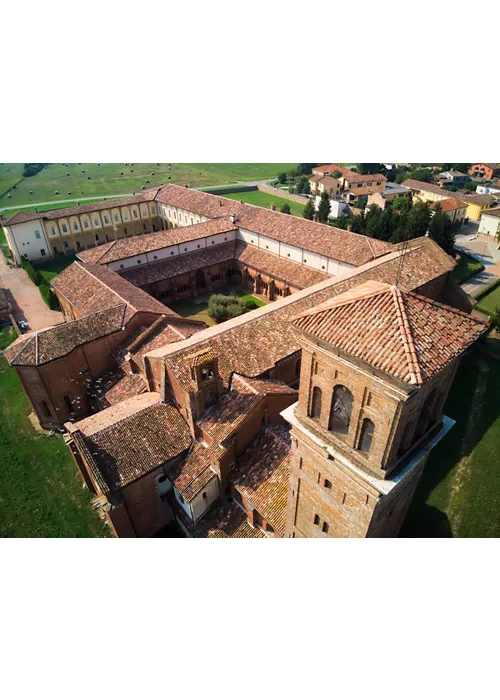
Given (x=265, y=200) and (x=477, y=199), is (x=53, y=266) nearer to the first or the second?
(x=265, y=200)

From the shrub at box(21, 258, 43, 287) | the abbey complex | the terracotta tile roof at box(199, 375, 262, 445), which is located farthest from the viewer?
the shrub at box(21, 258, 43, 287)

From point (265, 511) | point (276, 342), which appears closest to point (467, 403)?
point (276, 342)

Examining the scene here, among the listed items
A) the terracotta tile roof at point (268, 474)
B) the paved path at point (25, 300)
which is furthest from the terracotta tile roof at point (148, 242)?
the terracotta tile roof at point (268, 474)

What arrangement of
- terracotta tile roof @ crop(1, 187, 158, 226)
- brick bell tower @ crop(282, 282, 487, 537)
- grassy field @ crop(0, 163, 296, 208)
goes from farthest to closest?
grassy field @ crop(0, 163, 296, 208) → terracotta tile roof @ crop(1, 187, 158, 226) → brick bell tower @ crop(282, 282, 487, 537)

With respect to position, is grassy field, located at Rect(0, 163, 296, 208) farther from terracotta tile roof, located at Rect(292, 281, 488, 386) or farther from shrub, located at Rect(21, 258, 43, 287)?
terracotta tile roof, located at Rect(292, 281, 488, 386)

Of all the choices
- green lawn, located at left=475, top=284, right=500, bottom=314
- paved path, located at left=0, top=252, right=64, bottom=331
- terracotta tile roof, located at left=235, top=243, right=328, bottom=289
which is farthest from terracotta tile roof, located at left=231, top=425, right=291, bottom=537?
green lawn, located at left=475, top=284, right=500, bottom=314

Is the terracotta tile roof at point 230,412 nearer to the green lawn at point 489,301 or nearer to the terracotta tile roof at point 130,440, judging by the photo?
the terracotta tile roof at point 130,440
